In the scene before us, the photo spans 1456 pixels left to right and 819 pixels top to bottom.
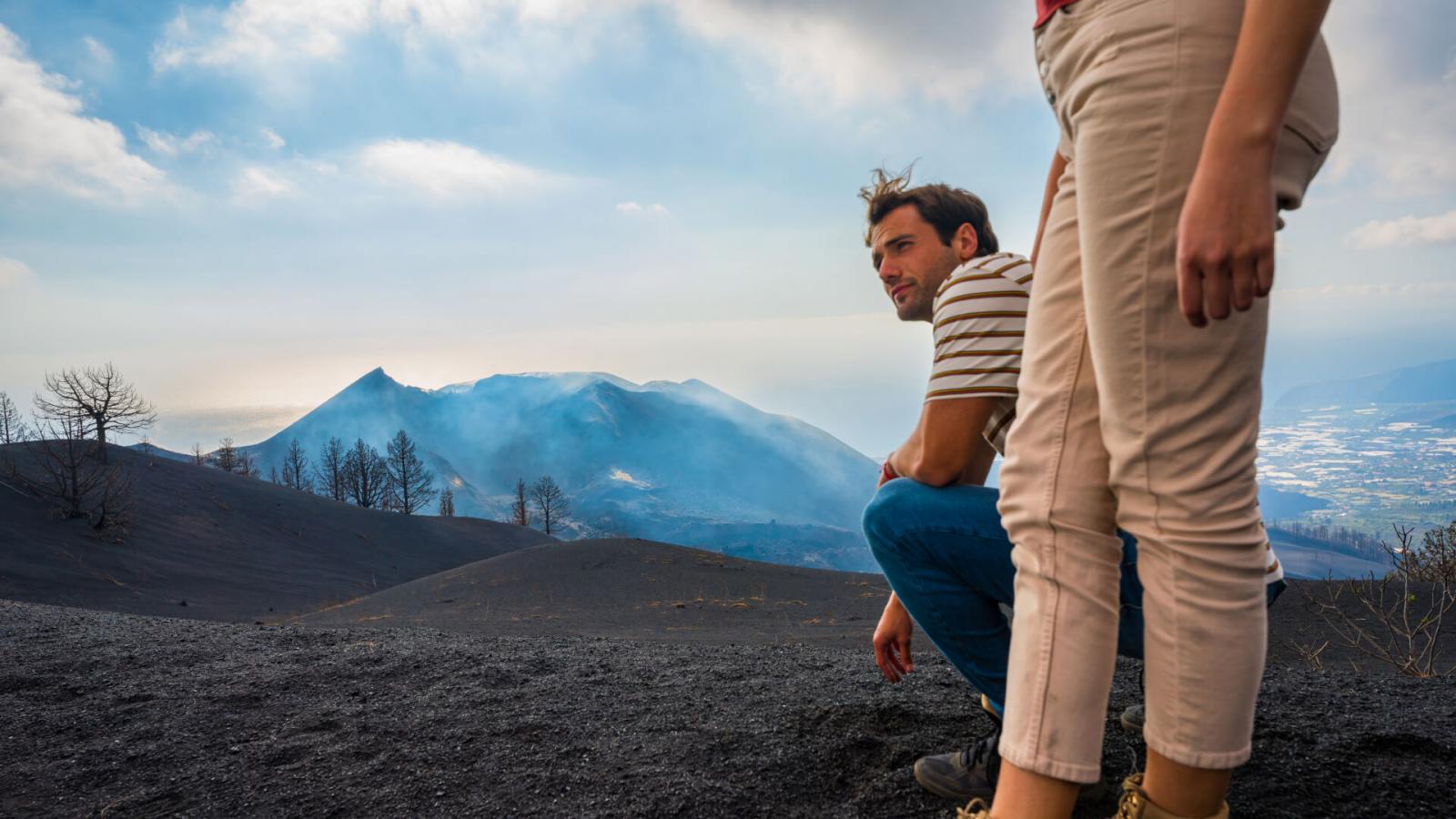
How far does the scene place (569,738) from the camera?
1.86m

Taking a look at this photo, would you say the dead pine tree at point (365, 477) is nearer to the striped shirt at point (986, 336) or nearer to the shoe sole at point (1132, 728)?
the shoe sole at point (1132, 728)

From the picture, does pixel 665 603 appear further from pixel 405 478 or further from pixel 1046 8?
pixel 405 478

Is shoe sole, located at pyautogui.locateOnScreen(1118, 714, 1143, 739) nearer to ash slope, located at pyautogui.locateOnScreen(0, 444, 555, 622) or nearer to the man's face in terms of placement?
the man's face

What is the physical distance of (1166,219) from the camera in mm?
894

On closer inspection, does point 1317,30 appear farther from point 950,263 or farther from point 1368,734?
point 1368,734

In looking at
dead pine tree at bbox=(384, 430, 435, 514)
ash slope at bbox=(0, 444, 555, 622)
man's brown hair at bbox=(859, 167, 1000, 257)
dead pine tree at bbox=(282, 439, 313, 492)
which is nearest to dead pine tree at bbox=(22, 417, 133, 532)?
ash slope at bbox=(0, 444, 555, 622)

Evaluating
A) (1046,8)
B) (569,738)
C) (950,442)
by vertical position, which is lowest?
(569,738)

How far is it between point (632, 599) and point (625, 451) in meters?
108

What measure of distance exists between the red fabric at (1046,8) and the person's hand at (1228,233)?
29cm

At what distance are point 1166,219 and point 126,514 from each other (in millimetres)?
22522

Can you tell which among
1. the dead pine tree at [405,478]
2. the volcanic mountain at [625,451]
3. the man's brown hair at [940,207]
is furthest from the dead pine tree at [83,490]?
the volcanic mountain at [625,451]

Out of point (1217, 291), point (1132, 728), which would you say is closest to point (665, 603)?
point (1132, 728)

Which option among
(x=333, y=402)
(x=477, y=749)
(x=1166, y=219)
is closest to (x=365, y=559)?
(x=477, y=749)

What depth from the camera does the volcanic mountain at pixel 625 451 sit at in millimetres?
97312
